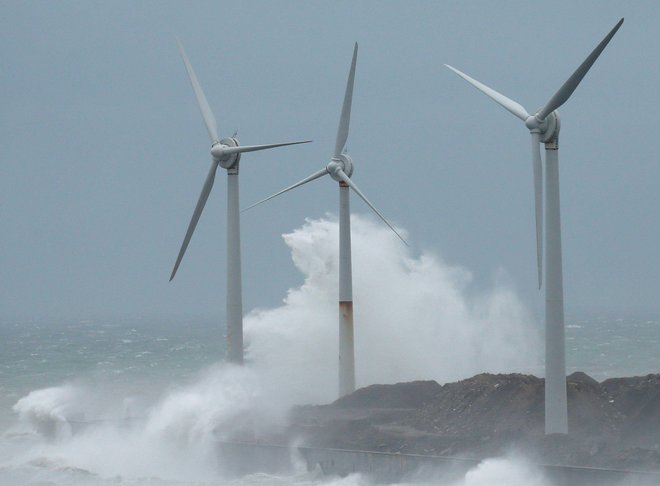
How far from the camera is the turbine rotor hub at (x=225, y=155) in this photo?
36938 millimetres

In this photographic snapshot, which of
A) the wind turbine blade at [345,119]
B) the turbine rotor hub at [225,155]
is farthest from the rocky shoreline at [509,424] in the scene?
the wind turbine blade at [345,119]

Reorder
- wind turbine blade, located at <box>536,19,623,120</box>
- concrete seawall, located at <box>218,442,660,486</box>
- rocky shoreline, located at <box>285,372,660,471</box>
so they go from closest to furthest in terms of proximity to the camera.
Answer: concrete seawall, located at <box>218,442,660,486</box>, wind turbine blade, located at <box>536,19,623,120</box>, rocky shoreline, located at <box>285,372,660,471</box>

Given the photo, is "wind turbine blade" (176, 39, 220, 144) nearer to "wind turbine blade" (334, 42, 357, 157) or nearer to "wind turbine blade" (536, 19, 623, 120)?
"wind turbine blade" (334, 42, 357, 157)

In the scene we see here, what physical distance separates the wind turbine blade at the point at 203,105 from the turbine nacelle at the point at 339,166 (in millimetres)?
4457

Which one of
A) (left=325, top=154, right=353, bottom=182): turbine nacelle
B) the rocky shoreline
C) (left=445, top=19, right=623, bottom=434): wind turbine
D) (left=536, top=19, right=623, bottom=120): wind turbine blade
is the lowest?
the rocky shoreline

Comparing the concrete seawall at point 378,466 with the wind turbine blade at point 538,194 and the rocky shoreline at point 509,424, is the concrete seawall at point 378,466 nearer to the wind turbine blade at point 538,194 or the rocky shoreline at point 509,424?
the rocky shoreline at point 509,424

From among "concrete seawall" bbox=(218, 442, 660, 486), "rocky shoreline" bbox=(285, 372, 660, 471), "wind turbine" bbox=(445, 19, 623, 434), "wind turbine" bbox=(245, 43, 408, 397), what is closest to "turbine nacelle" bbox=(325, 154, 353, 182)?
"wind turbine" bbox=(245, 43, 408, 397)

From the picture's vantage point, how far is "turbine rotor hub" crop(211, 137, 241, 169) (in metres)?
36.9

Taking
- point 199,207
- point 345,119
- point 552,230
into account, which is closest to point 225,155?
point 199,207

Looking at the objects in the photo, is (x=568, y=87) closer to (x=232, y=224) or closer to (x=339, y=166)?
(x=232, y=224)

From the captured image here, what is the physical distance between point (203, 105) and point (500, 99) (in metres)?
12.1

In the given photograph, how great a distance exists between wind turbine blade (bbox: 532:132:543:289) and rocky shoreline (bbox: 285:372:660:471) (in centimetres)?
419

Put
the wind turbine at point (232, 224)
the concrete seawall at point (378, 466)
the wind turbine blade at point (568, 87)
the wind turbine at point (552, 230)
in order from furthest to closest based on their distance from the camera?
the wind turbine at point (232, 224) < the wind turbine at point (552, 230) < the wind turbine blade at point (568, 87) < the concrete seawall at point (378, 466)

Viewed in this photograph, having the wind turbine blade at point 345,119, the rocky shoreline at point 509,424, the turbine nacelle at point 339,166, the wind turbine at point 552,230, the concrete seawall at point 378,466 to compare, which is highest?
the wind turbine blade at point 345,119
